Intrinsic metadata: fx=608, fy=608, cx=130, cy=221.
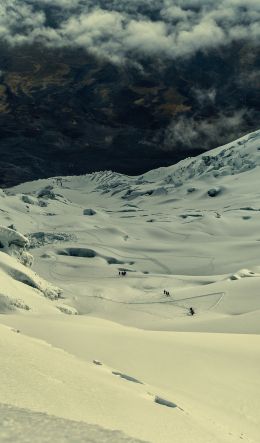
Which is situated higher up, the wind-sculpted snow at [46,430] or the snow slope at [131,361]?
the snow slope at [131,361]

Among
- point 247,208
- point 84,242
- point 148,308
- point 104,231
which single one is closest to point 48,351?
point 148,308

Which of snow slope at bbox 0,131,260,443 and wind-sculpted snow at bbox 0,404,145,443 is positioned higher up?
snow slope at bbox 0,131,260,443

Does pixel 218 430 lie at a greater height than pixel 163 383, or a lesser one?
lesser

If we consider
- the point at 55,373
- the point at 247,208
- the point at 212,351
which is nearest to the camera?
the point at 55,373

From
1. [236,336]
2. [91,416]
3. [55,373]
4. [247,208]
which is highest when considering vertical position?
[247,208]

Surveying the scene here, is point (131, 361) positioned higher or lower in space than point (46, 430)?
higher

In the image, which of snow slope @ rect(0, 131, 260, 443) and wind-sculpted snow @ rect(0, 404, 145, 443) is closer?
wind-sculpted snow @ rect(0, 404, 145, 443)

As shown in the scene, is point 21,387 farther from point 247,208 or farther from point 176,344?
point 247,208

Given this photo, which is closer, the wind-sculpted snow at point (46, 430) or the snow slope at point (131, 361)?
the wind-sculpted snow at point (46, 430)

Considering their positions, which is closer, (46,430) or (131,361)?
(46,430)

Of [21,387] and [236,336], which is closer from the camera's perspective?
[21,387]

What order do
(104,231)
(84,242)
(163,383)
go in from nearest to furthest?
(163,383) < (84,242) < (104,231)
